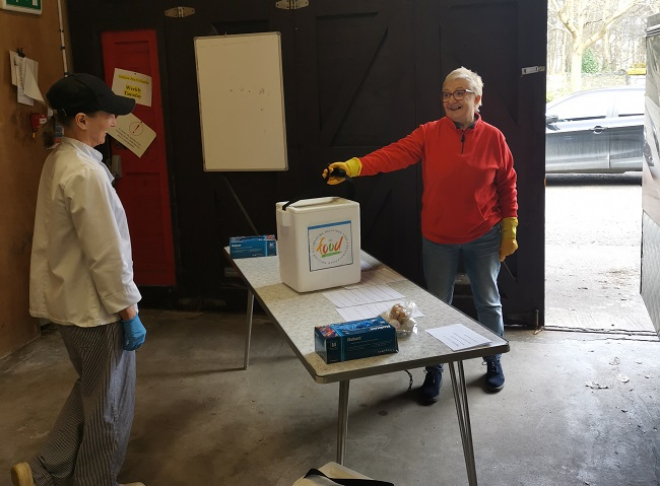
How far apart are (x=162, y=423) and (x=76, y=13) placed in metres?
2.64

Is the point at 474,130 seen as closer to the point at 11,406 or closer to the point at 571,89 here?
the point at 11,406

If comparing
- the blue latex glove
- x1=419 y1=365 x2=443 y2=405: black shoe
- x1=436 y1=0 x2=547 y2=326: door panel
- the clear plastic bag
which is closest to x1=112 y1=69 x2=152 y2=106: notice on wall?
x1=436 y1=0 x2=547 y2=326: door panel

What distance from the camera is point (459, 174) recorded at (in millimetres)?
2826

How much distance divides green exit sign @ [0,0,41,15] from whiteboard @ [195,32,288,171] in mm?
944

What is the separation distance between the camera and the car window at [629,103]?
8.13 m

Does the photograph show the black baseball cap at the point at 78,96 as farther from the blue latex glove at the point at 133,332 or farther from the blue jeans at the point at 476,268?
the blue jeans at the point at 476,268

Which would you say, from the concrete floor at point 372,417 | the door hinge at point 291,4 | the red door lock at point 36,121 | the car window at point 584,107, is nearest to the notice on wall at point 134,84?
the red door lock at point 36,121

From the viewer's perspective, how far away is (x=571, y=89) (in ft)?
41.7

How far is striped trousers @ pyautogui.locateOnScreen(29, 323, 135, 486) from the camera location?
2.20 m

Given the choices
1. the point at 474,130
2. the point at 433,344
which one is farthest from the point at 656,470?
the point at 474,130

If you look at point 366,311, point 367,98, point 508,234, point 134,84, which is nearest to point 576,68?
point 367,98

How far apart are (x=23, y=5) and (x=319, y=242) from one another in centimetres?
257

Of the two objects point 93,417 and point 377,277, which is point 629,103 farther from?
point 93,417

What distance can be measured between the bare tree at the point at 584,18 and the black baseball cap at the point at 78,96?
39.3 feet
